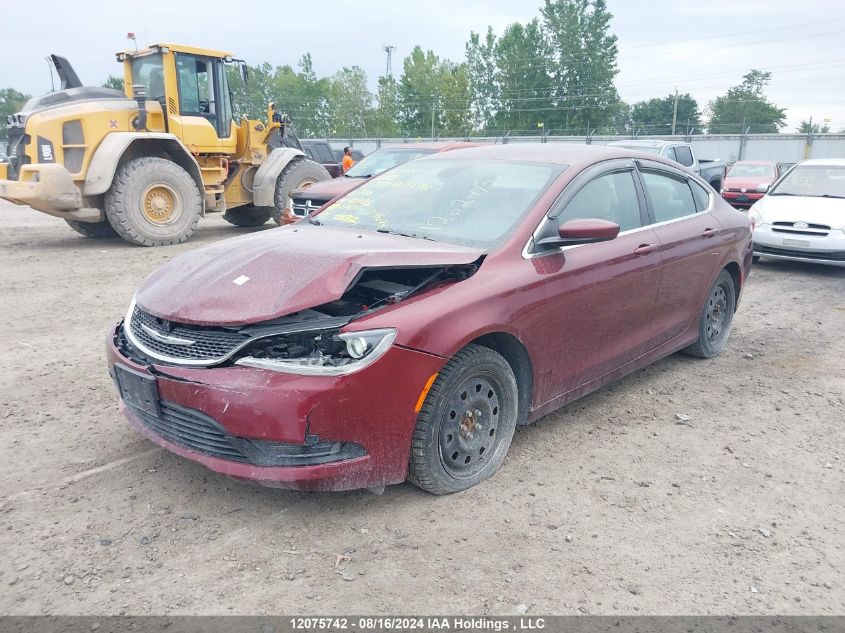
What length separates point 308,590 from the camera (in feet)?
8.45

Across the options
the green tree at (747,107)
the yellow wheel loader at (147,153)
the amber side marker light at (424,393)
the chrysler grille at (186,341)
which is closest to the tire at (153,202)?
the yellow wheel loader at (147,153)

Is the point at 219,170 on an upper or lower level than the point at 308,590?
upper

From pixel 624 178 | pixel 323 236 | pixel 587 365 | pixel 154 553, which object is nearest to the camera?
pixel 154 553

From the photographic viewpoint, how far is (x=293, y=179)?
41.0 feet

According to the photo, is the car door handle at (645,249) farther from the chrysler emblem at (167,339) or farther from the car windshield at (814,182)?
Result: the car windshield at (814,182)

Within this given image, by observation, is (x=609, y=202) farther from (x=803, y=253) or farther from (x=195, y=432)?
(x=803, y=253)

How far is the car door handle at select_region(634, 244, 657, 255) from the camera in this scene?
4.19 meters

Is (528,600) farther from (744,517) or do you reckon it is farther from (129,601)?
(129,601)

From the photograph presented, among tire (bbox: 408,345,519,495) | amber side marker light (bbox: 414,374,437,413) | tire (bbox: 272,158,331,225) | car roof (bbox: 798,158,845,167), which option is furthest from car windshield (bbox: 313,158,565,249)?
car roof (bbox: 798,158,845,167)

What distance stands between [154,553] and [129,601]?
0.30 m

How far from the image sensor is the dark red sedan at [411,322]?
2822 mm

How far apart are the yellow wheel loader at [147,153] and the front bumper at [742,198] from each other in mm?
11235

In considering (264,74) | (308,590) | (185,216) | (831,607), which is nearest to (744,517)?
(831,607)

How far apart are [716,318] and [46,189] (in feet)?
30.1
